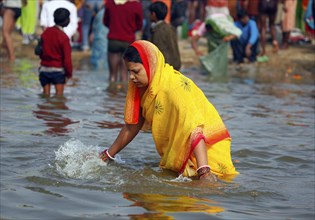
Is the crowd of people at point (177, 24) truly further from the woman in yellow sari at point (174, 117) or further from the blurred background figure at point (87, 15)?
the woman in yellow sari at point (174, 117)

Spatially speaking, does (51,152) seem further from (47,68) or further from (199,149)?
(47,68)

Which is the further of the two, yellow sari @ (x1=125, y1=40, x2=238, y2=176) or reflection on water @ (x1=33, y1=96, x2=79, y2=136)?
reflection on water @ (x1=33, y1=96, x2=79, y2=136)

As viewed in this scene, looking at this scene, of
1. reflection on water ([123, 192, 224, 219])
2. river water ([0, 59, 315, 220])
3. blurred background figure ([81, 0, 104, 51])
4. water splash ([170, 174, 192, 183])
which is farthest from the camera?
blurred background figure ([81, 0, 104, 51])

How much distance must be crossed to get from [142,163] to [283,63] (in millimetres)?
10702

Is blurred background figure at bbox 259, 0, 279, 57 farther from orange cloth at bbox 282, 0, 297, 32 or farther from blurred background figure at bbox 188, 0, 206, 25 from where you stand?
blurred background figure at bbox 188, 0, 206, 25

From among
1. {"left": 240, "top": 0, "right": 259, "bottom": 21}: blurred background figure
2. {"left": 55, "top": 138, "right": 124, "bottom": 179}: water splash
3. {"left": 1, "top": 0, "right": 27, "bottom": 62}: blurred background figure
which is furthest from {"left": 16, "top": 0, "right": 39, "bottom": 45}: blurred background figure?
{"left": 55, "top": 138, "right": 124, "bottom": 179}: water splash

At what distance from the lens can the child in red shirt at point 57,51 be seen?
36.3 feet

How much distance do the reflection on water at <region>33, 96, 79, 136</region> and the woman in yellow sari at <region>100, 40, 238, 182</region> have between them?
7.48 feet

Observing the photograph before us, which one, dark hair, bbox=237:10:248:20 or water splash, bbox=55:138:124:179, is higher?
dark hair, bbox=237:10:248:20

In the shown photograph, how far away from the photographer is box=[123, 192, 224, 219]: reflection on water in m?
5.65

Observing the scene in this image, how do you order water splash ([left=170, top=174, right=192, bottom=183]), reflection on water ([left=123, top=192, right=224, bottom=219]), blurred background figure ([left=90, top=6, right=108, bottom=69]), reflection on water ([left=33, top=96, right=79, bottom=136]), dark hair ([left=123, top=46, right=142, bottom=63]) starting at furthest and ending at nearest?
blurred background figure ([left=90, top=6, right=108, bottom=69])
reflection on water ([left=33, top=96, right=79, bottom=136])
water splash ([left=170, top=174, right=192, bottom=183])
dark hair ([left=123, top=46, right=142, bottom=63])
reflection on water ([left=123, top=192, right=224, bottom=219])

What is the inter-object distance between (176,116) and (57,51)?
16.4ft

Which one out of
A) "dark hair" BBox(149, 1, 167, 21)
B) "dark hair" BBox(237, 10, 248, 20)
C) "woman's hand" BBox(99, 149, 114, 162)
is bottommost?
"woman's hand" BBox(99, 149, 114, 162)

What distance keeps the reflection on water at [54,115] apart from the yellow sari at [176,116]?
231cm
